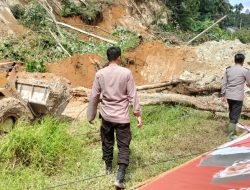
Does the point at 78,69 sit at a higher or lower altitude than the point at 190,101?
higher

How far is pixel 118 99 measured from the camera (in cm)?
562

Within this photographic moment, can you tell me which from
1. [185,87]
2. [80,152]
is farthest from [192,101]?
[80,152]

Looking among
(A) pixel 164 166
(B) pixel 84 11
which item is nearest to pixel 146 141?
(A) pixel 164 166

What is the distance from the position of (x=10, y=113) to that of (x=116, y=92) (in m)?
3.07

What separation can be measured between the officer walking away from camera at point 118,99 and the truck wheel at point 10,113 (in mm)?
→ 2628

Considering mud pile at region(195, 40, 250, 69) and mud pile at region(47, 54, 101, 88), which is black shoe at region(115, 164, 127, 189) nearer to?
mud pile at region(47, 54, 101, 88)

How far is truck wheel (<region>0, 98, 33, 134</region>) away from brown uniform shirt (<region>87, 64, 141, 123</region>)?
8.83 ft

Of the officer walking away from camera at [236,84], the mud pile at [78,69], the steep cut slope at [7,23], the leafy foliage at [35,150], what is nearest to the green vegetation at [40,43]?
the steep cut slope at [7,23]

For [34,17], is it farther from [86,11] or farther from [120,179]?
[120,179]

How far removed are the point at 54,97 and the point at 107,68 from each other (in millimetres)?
3135

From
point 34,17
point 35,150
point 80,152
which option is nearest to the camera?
point 35,150

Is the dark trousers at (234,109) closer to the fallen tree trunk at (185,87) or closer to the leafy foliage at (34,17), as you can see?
the fallen tree trunk at (185,87)

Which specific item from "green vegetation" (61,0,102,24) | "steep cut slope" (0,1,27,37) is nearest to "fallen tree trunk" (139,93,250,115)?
"steep cut slope" (0,1,27,37)

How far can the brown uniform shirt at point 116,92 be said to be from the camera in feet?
18.2
